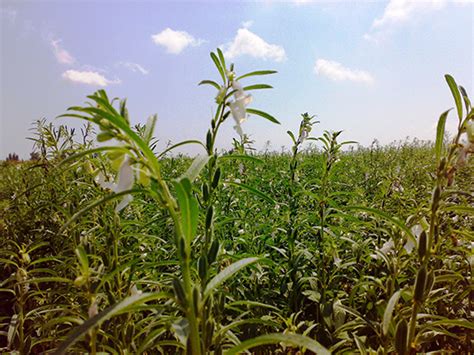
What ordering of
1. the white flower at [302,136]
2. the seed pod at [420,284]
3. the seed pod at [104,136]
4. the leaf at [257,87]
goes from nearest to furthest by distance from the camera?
the seed pod at [104,136], the seed pod at [420,284], the leaf at [257,87], the white flower at [302,136]

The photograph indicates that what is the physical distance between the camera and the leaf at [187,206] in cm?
77

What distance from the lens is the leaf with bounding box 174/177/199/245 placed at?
77 centimetres

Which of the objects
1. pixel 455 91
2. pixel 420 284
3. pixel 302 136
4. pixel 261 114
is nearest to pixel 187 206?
pixel 261 114

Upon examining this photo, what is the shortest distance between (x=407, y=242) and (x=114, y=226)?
1220mm

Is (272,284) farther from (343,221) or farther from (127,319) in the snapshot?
(127,319)

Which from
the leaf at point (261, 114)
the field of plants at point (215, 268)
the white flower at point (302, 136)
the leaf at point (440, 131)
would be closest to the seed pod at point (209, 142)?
the field of plants at point (215, 268)

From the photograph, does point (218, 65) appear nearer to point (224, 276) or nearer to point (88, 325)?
point (224, 276)

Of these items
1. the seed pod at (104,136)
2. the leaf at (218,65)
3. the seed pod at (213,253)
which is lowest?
the seed pod at (213,253)

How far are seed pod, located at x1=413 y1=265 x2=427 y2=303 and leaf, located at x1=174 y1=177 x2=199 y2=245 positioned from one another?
29.6 inches

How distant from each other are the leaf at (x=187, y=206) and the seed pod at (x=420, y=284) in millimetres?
752

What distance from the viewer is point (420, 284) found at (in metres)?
1.09

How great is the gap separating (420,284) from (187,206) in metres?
0.81

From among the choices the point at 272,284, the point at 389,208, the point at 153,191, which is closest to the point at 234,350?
the point at 153,191

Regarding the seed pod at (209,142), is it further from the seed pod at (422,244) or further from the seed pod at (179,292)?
the seed pod at (422,244)
